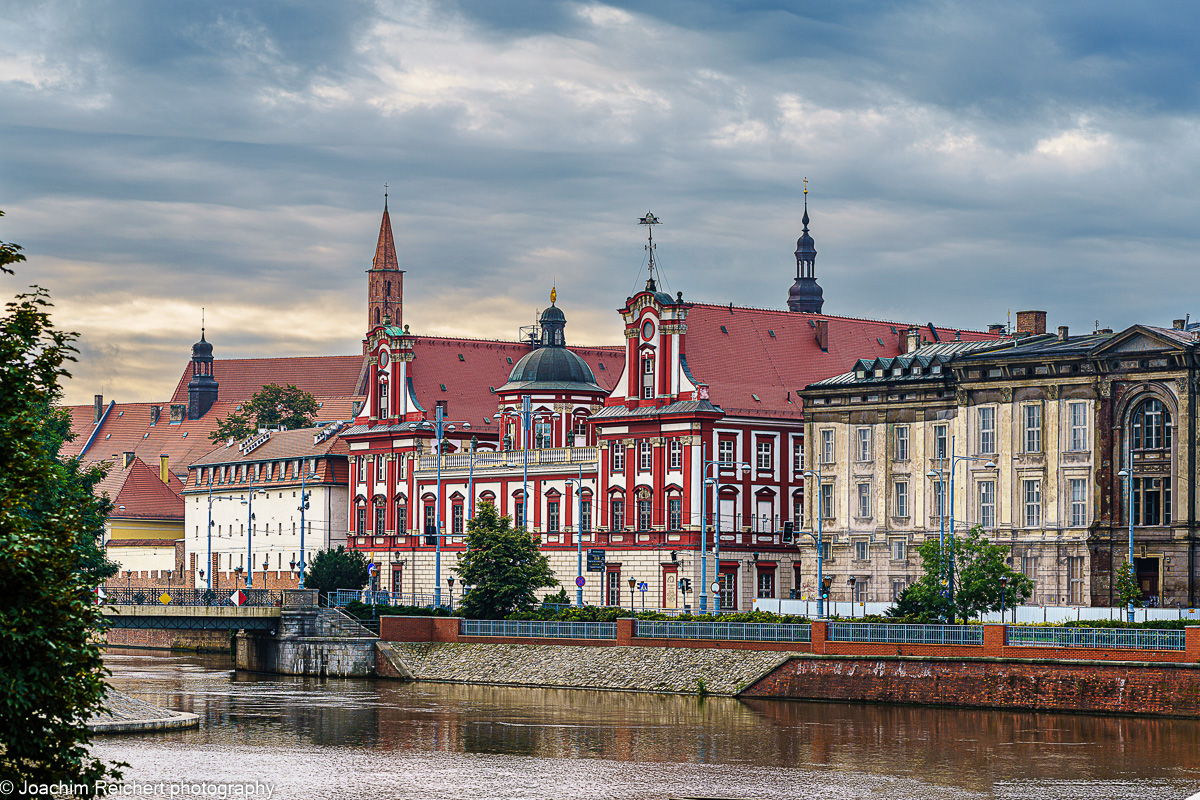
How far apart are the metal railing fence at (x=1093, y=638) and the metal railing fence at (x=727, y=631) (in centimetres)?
1005

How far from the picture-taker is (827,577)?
109 meters

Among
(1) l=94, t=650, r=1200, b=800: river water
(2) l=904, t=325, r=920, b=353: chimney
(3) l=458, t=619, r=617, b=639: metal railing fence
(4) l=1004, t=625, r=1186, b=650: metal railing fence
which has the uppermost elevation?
A: (2) l=904, t=325, r=920, b=353: chimney

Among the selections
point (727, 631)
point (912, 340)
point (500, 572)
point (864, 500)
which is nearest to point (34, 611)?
point (727, 631)

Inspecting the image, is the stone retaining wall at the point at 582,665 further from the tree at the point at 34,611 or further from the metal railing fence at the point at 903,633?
the tree at the point at 34,611

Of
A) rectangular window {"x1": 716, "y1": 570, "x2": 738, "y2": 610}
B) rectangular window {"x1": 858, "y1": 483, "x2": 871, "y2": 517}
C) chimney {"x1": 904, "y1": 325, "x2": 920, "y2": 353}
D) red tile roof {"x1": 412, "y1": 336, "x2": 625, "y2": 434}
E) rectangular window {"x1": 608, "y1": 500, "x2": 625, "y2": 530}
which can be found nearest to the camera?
rectangular window {"x1": 858, "y1": 483, "x2": 871, "y2": 517}

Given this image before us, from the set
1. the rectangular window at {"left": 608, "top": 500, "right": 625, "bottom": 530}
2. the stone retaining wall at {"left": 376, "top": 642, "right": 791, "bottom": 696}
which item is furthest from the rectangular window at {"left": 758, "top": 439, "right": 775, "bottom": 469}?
the stone retaining wall at {"left": 376, "top": 642, "right": 791, "bottom": 696}

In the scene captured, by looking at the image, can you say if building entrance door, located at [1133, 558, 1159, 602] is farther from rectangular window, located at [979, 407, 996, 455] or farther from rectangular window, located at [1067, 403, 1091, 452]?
rectangular window, located at [979, 407, 996, 455]

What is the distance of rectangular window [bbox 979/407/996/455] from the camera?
10162 cm

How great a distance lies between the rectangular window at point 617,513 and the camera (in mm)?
120438

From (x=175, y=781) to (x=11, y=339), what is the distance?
68.8ft

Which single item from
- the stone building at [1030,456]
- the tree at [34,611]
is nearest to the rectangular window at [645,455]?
the stone building at [1030,456]

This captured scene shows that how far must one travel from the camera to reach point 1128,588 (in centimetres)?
8469

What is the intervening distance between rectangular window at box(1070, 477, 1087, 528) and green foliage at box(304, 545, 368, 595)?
153 feet

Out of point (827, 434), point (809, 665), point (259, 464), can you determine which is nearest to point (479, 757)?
point (809, 665)
